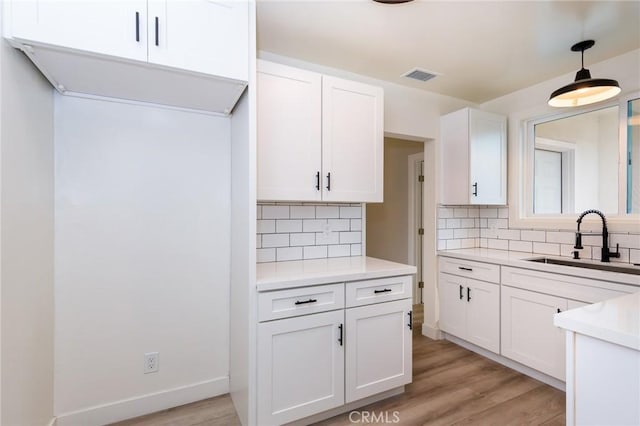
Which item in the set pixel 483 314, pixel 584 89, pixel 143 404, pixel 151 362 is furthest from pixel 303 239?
pixel 584 89

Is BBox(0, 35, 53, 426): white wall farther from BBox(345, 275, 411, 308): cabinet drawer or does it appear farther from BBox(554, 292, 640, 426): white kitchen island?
BBox(554, 292, 640, 426): white kitchen island

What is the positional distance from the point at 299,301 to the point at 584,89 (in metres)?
2.18

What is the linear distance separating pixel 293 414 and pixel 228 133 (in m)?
1.81

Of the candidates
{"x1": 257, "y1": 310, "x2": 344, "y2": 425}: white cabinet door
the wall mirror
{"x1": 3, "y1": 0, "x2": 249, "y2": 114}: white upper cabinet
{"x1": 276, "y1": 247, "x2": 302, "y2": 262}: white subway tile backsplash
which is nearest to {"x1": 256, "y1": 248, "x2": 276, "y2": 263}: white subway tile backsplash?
{"x1": 276, "y1": 247, "x2": 302, "y2": 262}: white subway tile backsplash

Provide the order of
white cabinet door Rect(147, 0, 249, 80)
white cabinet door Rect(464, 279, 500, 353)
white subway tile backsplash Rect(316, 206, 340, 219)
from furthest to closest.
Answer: white cabinet door Rect(464, 279, 500, 353)
white subway tile backsplash Rect(316, 206, 340, 219)
white cabinet door Rect(147, 0, 249, 80)

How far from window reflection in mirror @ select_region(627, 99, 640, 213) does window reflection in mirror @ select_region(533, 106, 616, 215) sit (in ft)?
→ 0.04

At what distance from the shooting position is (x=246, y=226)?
5.81 feet

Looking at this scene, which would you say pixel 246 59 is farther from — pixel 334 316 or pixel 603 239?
pixel 603 239

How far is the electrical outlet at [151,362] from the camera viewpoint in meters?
2.00

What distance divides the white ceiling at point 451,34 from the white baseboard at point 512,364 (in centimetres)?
237

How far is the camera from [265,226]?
2.32 meters

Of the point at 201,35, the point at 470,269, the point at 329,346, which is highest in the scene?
the point at 201,35

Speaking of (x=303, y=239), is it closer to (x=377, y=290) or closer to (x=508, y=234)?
(x=377, y=290)

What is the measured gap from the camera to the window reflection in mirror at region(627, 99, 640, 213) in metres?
2.37
